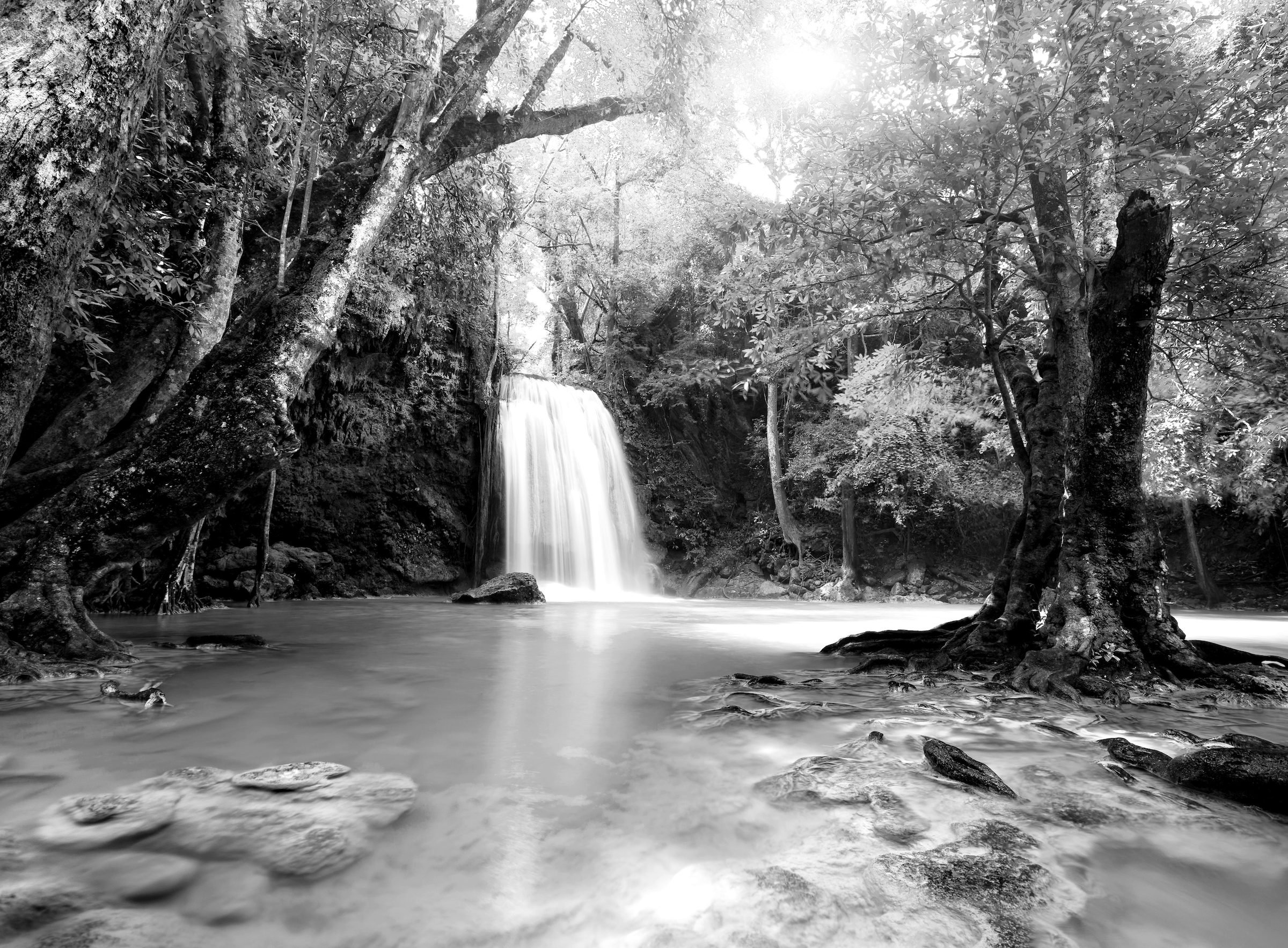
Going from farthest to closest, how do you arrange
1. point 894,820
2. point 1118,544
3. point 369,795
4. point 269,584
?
point 269,584 < point 1118,544 < point 369,795 < point 894,820

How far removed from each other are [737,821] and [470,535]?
13470mm

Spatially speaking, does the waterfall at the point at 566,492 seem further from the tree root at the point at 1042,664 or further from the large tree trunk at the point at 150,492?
the large tree trunk at the point at 150,492

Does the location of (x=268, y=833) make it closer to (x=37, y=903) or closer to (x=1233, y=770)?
(x=37, y=903)

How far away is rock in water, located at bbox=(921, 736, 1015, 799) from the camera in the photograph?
6.66 ft

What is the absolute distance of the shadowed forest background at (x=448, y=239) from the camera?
346 cm

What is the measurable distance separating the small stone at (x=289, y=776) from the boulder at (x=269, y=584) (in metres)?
9.37

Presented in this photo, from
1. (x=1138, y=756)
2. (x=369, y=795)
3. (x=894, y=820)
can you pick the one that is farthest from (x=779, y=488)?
(x=369, y=795)

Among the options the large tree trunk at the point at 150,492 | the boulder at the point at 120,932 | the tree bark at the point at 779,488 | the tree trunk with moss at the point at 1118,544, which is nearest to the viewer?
the boulder at the point at 120,932

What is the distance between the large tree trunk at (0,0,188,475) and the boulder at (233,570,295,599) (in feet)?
29.7

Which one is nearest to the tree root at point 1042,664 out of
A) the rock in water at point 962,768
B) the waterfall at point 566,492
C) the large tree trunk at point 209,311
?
the rock in water at point 962,768

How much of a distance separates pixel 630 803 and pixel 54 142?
112 inches

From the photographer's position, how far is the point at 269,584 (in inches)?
435

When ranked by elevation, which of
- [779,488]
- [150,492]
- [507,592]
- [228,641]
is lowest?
[507,592]

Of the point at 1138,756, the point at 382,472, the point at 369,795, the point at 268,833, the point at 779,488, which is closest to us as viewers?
the point at 268,833
